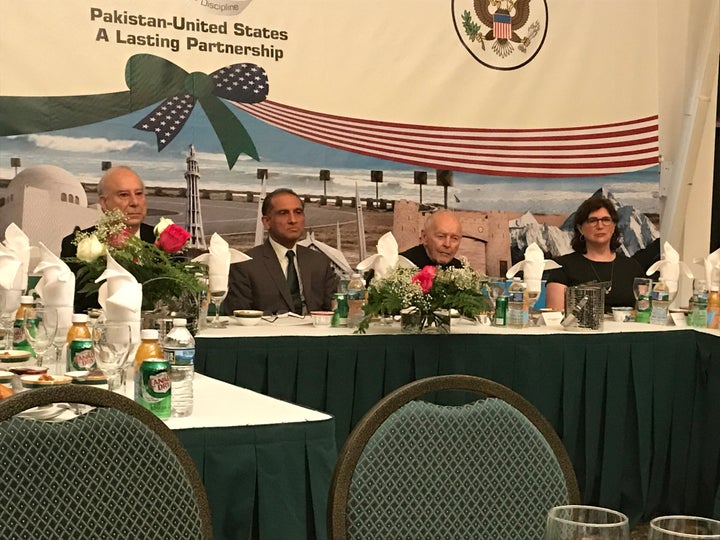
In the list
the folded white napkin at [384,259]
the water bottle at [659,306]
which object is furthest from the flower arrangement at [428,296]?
the water bottle at [659,306]

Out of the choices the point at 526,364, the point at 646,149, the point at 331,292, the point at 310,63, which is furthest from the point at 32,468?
the point at 646,149

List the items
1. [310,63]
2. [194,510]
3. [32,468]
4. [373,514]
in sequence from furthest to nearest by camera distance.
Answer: [310,63] → [373,514] → [194,510] → [32,468]

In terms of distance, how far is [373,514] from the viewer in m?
1.49

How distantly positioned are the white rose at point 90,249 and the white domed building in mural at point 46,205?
7.63 feet

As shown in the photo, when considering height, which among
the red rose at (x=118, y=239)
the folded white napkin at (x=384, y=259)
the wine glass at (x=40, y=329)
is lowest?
the wine glass at (x=40, y=329)

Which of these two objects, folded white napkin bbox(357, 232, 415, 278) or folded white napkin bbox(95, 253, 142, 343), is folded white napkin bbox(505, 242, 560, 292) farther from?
folded white napkin bbox(95, 253, 142, 343)

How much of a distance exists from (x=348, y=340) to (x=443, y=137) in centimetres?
260

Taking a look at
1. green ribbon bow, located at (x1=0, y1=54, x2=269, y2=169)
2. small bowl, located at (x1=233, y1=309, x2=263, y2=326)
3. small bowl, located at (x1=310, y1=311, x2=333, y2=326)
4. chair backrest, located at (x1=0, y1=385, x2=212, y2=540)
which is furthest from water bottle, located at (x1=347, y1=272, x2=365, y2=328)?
chair backrest, located at (x1=0, y1=385, x2=212, y2=540)

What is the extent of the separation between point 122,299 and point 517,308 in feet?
7.17

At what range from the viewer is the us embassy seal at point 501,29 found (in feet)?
21.0

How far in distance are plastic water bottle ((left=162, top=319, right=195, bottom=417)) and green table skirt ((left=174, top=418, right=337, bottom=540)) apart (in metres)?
→ 0.12

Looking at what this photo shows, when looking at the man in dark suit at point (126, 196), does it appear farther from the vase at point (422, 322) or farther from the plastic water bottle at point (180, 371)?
the plastic water bottle at point (180, 371)

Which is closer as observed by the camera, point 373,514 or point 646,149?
point 373,514

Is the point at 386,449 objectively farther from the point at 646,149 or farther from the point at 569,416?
the point at 646,149
